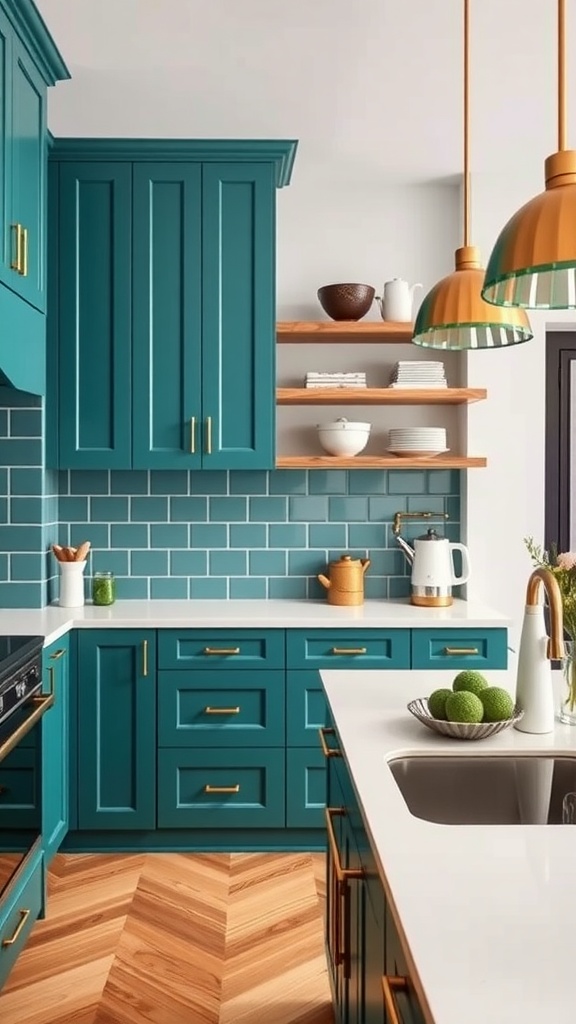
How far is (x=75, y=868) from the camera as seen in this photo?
3234mm

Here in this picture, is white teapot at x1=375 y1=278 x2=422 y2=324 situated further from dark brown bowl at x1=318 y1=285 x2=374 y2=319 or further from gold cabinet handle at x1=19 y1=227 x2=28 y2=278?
gold cabinet handle at x1=19 y1=227 x2=28 y2=278

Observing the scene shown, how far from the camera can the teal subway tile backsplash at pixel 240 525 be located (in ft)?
12.5

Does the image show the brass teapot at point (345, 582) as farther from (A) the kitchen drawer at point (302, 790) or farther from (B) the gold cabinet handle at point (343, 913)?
(B) the gold cabinet handle at point (343, 913)

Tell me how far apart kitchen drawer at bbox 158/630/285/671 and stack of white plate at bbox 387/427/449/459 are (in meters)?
0.93

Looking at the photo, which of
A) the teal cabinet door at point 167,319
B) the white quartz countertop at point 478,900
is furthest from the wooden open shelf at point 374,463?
the white quartz countertop at point 478,900

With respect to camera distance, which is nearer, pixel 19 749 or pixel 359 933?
pixel 359 933

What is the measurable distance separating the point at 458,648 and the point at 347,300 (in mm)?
1441

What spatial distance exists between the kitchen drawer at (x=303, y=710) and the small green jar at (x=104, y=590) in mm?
821

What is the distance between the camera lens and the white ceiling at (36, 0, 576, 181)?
8.36ft

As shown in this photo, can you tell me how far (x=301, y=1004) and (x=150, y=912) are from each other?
2.26 ft

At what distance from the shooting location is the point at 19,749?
248 cm

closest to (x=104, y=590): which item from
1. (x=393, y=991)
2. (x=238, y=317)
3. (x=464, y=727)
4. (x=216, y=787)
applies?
(x=216, y=787)

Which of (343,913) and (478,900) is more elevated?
(478,900)

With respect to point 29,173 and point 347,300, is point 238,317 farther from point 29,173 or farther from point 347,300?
point 29,173
